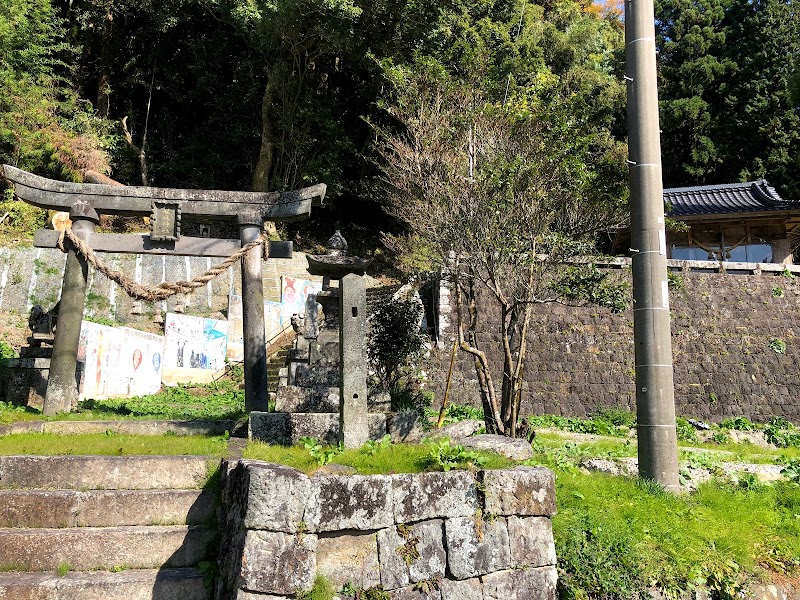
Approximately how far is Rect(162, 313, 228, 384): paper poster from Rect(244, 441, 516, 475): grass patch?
14.7m

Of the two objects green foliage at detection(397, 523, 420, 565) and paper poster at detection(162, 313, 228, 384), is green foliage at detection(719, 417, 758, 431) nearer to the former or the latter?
green foliage at detection(397, 523, 420, 565)

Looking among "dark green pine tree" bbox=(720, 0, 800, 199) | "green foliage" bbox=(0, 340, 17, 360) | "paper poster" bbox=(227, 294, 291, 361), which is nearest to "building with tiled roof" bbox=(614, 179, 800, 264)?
"dark green pine tree" bbox=(720, 0, 800, 199)

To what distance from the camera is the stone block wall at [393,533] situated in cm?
436

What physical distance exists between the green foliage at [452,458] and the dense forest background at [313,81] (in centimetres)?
1605

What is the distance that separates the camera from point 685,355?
59.0 ft

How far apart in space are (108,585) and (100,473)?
1339 millimetres

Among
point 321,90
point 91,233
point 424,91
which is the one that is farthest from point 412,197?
point 321,90

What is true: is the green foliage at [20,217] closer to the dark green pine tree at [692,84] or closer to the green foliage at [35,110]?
the green foliage at [35,110]

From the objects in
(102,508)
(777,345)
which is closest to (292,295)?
(777,345)

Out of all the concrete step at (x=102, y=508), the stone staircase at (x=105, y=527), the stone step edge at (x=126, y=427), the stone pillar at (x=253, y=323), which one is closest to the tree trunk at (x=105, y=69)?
the stone pillar at (x=253, y=323)

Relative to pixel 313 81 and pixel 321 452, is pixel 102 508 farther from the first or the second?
pixel 313 81

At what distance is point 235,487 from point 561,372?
13578 millimetres

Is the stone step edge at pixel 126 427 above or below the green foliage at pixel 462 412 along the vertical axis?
above

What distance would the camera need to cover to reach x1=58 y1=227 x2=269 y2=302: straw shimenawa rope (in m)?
9.45
